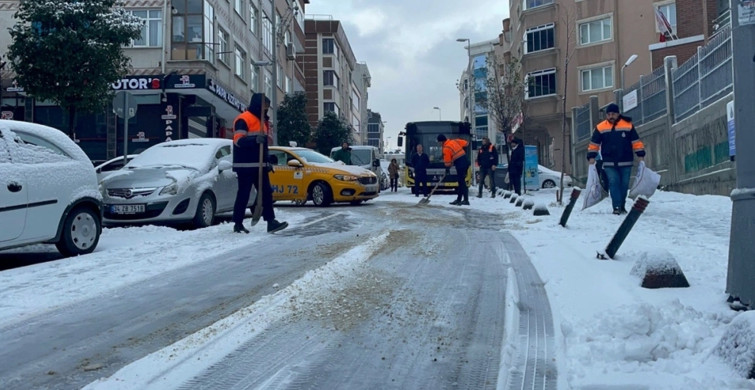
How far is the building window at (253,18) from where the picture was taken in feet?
135

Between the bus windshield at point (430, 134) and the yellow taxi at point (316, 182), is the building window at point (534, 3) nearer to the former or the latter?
the bus windshield at point (430, 134)

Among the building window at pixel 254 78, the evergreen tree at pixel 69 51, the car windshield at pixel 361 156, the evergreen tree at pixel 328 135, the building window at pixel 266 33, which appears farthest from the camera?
the evergreen tree at pixel 328 135

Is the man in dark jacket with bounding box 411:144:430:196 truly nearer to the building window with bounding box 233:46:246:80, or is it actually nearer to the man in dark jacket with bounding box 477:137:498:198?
the man in dark jacket with bounding box 477:137:498:198

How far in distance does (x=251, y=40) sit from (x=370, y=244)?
34421mm

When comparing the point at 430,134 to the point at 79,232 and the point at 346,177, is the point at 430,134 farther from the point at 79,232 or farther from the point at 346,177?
the point at 79,232

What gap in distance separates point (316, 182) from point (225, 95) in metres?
15.8

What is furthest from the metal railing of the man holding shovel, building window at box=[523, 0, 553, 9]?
building window at box=[523, 0, 553, 9]

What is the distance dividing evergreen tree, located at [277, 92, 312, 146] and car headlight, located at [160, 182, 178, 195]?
3102 centimetres

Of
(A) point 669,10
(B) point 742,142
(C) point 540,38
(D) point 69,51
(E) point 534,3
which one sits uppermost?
(E) point 534,3

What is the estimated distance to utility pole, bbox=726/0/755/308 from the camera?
13.9ft

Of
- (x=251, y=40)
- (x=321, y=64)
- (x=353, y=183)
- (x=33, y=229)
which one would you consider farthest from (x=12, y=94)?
(x=321, y=64)

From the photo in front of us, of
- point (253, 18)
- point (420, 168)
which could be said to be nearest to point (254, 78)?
A: point (253, 18)

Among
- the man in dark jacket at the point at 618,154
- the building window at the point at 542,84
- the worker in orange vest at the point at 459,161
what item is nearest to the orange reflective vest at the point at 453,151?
the worker in orange vest at the point at 459,161

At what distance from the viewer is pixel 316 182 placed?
17.8 metres
